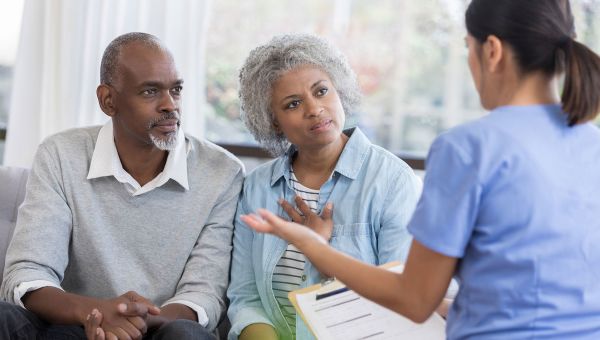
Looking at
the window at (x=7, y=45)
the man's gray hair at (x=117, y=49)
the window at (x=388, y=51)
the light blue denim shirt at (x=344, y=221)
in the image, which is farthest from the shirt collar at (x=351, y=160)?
the window at (x=7, y=45)

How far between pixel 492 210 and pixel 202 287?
1.17 meters

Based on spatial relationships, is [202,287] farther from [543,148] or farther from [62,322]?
[543,148]

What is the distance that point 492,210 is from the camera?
1.24m

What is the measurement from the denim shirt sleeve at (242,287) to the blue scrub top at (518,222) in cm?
99

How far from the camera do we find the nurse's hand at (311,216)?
7.00 feet

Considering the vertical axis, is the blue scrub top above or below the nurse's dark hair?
below

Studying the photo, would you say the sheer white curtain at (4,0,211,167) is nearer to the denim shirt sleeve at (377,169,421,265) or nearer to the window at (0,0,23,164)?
the window at (0,0,23,164)

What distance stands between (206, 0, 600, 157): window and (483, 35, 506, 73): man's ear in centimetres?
222

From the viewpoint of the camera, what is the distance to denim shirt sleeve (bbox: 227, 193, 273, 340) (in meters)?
2.19

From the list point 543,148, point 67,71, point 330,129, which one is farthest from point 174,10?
point 543,148

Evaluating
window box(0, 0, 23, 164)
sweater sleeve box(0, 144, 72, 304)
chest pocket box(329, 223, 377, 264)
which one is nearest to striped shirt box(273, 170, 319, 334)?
chest pocket box(329, 223, 377, 264)

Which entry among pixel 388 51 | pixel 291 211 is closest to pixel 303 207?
pixel 291 211

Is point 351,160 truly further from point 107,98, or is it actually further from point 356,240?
point 107,98

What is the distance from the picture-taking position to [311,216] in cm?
216
